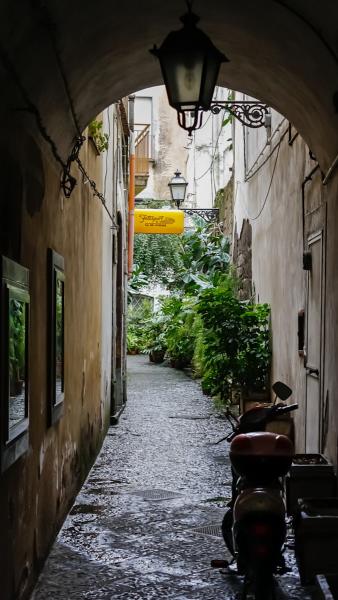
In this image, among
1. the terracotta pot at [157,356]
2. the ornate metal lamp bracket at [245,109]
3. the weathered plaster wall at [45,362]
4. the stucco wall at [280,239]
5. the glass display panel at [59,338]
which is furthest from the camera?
the terracotta pot at [157,356]

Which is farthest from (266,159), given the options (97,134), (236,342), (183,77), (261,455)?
(261,455)

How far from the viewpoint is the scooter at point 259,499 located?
3980 mm

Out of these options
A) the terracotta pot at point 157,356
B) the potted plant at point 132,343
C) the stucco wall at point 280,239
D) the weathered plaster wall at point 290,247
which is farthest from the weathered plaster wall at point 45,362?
the potted plant at point 132,343

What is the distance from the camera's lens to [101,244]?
10.1 metres

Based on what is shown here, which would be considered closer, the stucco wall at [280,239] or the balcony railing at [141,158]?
the stucco wall at [280,239]

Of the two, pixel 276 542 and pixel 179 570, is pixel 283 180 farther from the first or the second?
pixel 276 542

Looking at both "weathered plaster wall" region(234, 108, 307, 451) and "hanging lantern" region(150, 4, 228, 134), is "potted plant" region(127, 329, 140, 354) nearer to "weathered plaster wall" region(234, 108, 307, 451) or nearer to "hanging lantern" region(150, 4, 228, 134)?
"weathered plaster wall" region(234, 108, 307, 451)

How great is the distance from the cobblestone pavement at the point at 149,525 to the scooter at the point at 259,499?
1.90ft

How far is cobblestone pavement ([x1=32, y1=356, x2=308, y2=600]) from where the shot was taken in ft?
16.1

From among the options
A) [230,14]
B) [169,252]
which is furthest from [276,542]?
[169,252]

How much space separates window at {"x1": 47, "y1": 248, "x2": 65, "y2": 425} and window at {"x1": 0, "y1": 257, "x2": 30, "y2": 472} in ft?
3.45

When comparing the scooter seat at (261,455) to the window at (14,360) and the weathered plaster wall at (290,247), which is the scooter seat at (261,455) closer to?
the window at (14,360)

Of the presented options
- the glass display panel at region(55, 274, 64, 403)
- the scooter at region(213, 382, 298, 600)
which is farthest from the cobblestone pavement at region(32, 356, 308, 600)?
the glass display panel at region(55, 274, 64, 403)

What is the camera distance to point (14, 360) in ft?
13.3
